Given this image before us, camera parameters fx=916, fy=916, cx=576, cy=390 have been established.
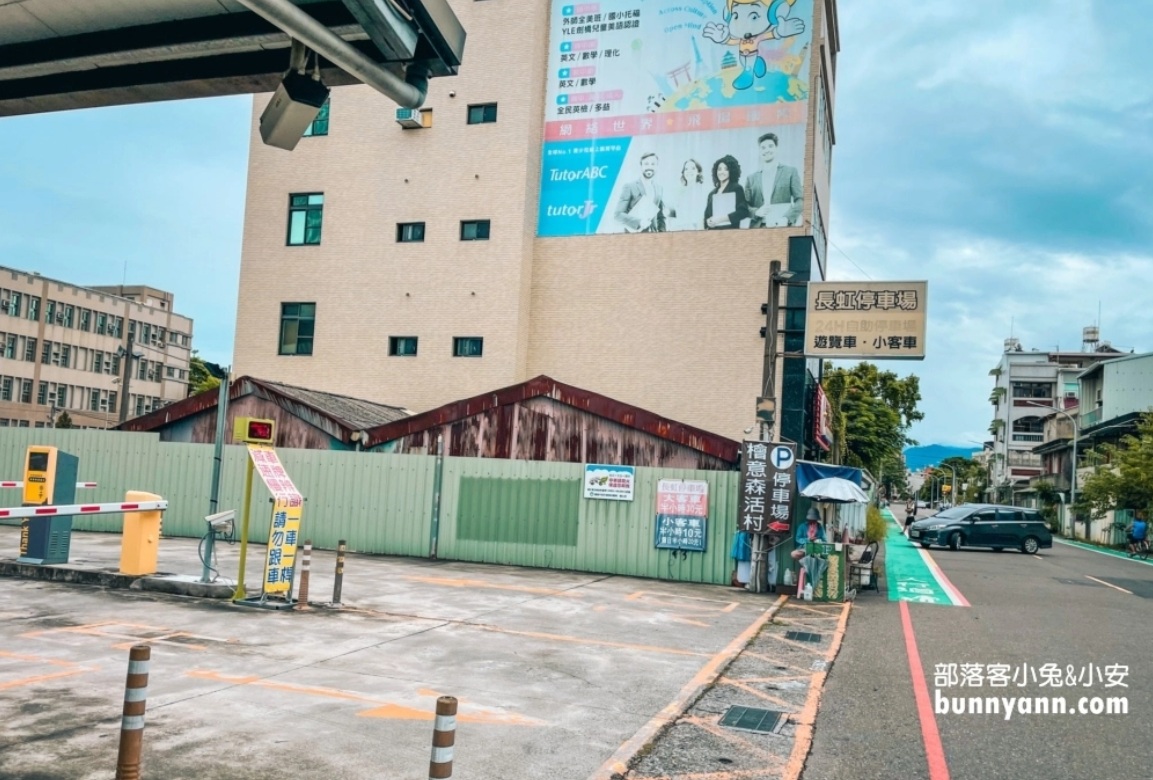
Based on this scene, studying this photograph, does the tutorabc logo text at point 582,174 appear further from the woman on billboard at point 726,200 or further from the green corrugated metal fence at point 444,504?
the green corrugated metal fence at point 444,504

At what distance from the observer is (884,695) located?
9.67 meters

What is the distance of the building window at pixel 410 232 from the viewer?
32125mm

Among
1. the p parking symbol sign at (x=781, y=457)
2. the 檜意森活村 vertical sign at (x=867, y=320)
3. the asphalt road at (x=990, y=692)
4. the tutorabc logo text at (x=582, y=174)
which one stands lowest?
the asphalt road at (x=990, y=692)

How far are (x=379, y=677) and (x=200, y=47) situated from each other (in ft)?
21.1

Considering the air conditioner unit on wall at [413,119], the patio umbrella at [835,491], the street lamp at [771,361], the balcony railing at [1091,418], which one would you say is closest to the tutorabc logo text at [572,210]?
the air conditioner unit on wall at [413,119]

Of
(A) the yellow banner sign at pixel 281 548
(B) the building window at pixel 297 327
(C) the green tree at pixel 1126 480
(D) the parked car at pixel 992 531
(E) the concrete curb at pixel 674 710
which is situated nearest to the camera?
(E) the concrete curb at pixel 674 710

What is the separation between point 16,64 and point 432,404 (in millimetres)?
25742

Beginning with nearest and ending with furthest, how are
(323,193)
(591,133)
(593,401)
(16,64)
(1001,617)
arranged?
(16,64) < (1001,617) < (593,401) < (591,133) < (323,193)

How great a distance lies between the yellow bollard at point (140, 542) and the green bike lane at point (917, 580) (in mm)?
13885

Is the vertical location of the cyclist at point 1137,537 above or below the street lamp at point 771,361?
below

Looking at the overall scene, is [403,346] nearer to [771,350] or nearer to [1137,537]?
[771,350]

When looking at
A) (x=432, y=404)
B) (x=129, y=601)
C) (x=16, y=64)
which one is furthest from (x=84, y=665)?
(x=432, y=404)

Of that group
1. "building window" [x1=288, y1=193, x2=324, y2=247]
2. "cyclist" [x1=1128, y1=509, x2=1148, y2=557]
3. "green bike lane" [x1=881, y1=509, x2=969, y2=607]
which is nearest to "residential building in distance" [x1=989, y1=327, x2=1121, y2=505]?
"cyclist" [x1=1128, y1=509, x2=1148, y2=557]

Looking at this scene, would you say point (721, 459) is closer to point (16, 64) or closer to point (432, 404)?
point (432, 404)
